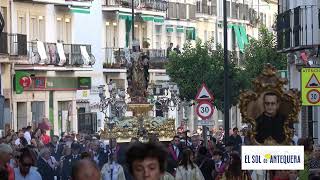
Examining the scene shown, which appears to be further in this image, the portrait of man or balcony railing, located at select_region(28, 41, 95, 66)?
balcony railing, located at select_region(28, 41, 95, 66)

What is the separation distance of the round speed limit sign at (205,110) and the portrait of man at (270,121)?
938 cm

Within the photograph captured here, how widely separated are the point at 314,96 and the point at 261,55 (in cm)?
4705

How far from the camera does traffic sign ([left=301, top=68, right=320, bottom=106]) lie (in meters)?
30.6

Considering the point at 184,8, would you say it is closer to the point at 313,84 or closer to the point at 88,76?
the point at 88,76

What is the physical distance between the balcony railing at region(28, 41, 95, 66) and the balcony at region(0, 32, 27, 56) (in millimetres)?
1943

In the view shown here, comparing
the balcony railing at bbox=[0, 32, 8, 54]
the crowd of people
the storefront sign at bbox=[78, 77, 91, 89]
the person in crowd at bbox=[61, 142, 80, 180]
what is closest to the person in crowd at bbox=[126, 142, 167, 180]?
the crowd of people

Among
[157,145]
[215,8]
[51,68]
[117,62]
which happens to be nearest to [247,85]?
[117,62]

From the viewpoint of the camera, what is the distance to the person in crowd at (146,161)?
1159cm

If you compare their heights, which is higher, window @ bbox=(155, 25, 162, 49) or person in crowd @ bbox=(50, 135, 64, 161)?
window @ bbox=(155, 25, 162, 49)

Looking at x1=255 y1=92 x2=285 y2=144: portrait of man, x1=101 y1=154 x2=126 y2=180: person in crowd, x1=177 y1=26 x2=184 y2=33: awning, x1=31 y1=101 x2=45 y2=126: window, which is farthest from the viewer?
x1=177 y1=26 x2=184 y2=33: awning

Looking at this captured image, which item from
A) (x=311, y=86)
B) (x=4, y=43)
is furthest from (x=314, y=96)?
(x=4, y=43)

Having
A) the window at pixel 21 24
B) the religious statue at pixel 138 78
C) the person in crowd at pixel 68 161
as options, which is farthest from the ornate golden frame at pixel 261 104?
the window at pixel 21 24

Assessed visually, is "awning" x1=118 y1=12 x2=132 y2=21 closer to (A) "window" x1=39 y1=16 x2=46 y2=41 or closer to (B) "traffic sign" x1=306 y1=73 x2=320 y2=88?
(A) "window" x1=39 y1=16 x2=46 y2=41

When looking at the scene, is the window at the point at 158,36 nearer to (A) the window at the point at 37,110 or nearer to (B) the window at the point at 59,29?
Answer: (B) the window at the point at 59,29
